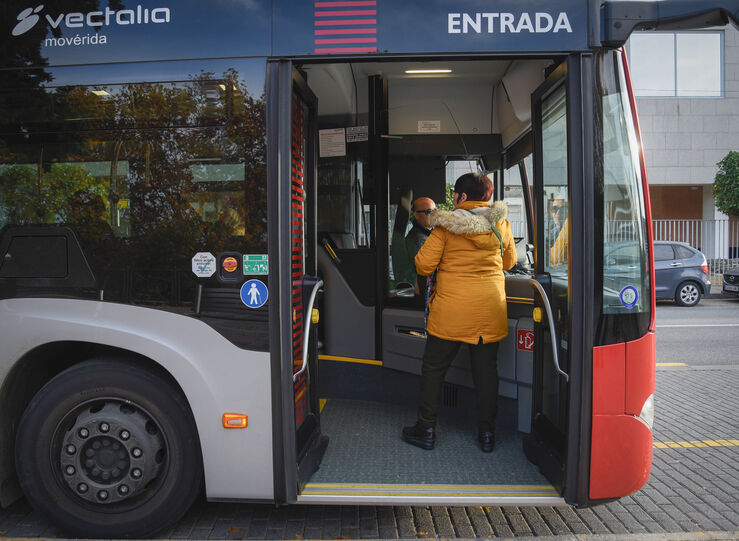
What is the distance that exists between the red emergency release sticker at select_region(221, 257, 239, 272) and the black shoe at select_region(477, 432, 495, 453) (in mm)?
2003

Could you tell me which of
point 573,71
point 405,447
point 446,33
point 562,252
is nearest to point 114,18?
point 446,33

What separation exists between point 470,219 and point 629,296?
106 cm

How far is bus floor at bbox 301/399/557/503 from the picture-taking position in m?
2.95

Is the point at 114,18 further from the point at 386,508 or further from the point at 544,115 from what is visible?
the point at 386,508

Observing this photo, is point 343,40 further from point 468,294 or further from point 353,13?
point 468,294

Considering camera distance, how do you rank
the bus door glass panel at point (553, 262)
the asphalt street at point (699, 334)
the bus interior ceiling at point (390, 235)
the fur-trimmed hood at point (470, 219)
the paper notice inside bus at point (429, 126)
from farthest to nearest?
the asphalt street at point (699, 334) → the paper notice inside bus at point (429, 126) → the bus interior ceiling at point (390, 235) → the fur-trimmed hood at point (470, 219) → the bus door glass panel at point (553, 262)

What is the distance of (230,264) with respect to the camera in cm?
273

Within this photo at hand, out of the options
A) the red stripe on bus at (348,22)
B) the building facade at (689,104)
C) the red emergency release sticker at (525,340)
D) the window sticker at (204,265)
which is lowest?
the red emergency release sticker at (525,340)

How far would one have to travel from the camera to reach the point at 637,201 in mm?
2736

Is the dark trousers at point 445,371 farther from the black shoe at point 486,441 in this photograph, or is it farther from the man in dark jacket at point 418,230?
the man in dark jacket at point 418,230

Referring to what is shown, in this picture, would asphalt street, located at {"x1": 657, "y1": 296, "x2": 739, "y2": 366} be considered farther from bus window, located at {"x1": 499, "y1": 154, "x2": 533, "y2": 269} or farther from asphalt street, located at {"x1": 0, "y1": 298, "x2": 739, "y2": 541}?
asphalt street, located at {"x1": 0, "y1": 298, "x2": 739, "y2": 541}

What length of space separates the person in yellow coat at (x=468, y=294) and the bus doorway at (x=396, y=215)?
0.30 meters

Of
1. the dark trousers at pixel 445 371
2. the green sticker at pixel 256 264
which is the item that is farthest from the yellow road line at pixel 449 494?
the green sticker at pixel 256 264

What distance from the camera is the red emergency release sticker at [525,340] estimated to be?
388cm
